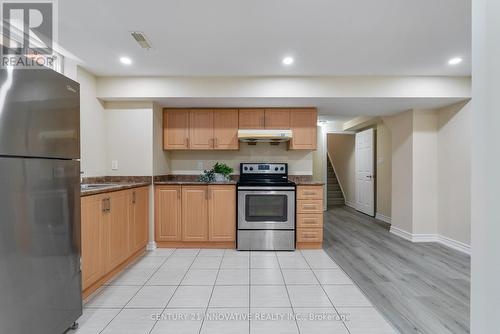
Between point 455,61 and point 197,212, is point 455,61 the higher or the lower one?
the higher one

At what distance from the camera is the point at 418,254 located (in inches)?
128

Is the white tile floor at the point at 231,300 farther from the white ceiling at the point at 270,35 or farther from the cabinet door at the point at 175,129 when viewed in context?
the white ceiling at the point at 270,35

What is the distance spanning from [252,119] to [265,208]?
1369 millimetres

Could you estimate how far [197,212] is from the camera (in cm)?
346

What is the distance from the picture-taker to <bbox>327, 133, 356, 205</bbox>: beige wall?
22.1 ft

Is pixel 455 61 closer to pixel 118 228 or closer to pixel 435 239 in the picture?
pixel 435 239

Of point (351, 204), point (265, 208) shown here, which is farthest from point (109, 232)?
point (351, 204)

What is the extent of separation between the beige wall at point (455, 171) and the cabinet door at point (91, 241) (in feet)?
14.6

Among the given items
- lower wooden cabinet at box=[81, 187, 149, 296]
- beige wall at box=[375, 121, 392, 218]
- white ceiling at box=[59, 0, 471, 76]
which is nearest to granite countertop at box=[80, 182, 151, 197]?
lower wooden cabinet at box=[81, 187, 149, 296]

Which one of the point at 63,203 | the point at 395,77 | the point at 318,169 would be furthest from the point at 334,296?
the point at 318,169

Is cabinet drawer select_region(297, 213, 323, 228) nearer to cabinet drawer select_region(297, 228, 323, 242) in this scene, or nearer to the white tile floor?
cabinet drawer select_region(297, 228, 323, 242)

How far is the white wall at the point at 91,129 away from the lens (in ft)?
9.78

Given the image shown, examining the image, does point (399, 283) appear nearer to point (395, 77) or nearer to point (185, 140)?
point (395, 77)

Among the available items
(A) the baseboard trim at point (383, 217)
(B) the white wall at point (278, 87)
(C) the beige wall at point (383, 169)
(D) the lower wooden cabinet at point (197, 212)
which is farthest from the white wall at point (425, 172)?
(D) the lower wooden cabinet at point (197, 212)
